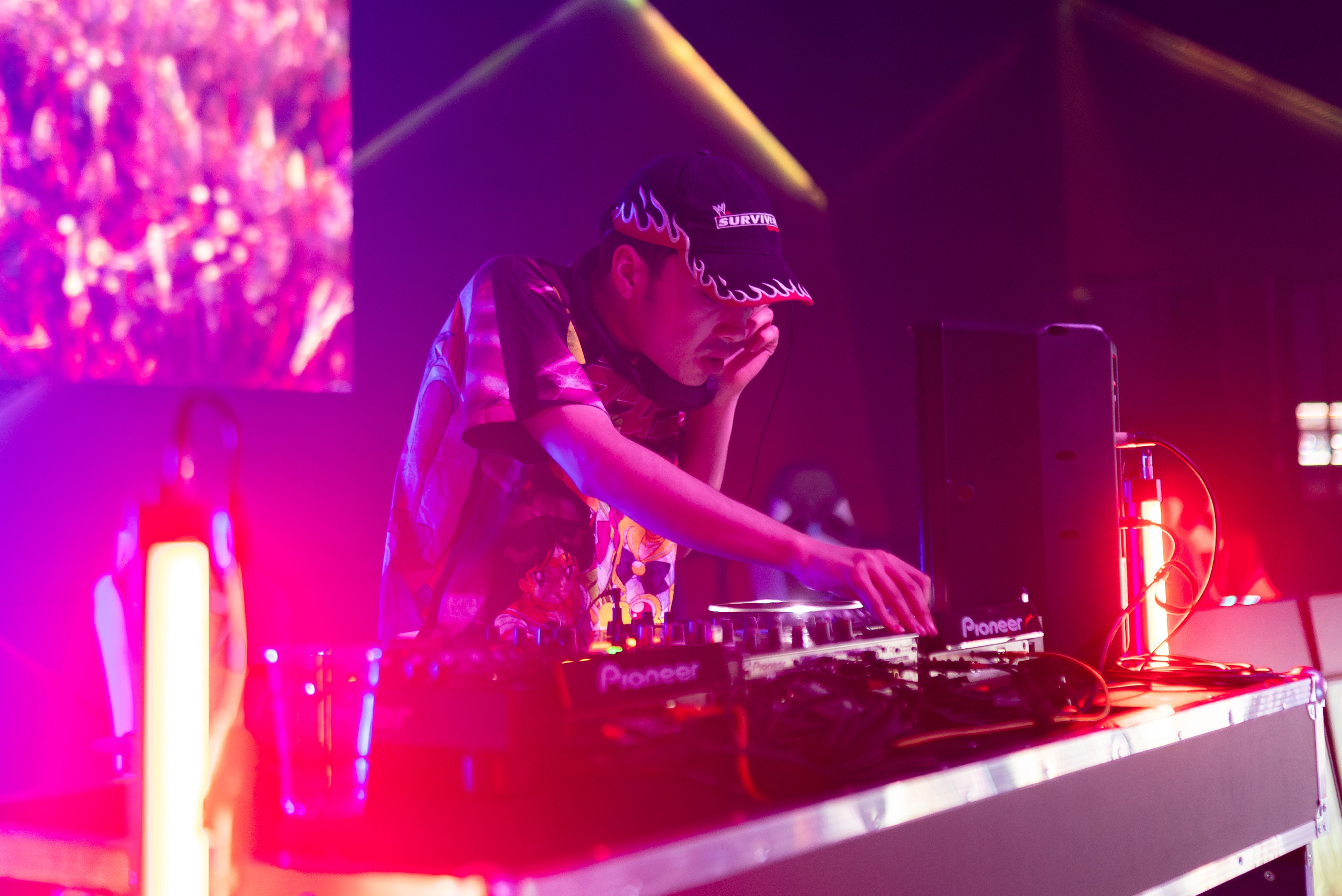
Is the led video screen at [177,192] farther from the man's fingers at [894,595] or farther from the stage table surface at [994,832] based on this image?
the man's fingers at [894,595]

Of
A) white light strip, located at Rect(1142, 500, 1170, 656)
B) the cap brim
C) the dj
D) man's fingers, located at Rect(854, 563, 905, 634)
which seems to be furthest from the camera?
white light strip, located at Rect(1142, 500, 1170, 656)

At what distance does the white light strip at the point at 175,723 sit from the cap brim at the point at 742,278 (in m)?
0.86

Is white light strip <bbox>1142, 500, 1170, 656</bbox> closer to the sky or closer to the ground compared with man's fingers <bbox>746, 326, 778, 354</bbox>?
closer to the ground

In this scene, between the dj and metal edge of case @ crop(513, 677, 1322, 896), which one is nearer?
metal edge of case @ crop(513, 677, 1322, 896)

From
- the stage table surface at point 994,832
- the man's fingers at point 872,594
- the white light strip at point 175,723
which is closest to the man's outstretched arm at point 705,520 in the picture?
the man's fingers at point 872,594

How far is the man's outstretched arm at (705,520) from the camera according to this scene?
1131 mm

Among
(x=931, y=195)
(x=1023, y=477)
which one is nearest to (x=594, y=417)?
(x=1023, y=477)

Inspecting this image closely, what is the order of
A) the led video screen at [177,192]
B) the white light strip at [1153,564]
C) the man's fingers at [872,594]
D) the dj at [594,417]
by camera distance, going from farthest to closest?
the led video screen at [177,192], the white light strip at [1153,564], the dj at [594,417], the man's fingers at [872,594]

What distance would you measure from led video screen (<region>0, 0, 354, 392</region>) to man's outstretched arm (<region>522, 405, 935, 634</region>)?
162cm

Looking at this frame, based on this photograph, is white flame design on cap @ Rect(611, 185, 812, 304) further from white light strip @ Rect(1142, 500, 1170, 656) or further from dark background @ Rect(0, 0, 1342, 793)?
→ dark background @ Rect(0, 0, 1342, 793)

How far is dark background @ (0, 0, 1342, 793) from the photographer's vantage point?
10.7 ft

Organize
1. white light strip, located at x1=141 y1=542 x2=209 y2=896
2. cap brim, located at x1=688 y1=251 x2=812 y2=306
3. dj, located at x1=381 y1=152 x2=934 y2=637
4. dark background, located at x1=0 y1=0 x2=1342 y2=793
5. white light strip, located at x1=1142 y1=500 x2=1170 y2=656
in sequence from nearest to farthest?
white light strip, located at x1=141 y1=542 x2=209 y2=896
dj, located at x1=381 y1=152 x2=934 y2=637
cap brim, located at x1=688 y1=251 x2=812 y2=306
white light strip, located at x1=1142 y1=500 x2=1170 y2=656
dark background, located at x1=0 y1=0 x2=1342 y2=793

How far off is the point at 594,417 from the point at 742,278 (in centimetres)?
28

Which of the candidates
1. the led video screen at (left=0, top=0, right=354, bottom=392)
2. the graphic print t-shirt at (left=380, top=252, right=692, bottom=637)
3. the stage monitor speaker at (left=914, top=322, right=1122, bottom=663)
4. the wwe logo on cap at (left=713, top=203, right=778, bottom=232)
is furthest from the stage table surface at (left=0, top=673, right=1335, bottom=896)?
the led video screen at (left=0, top=0, right=354, bottom=392)
